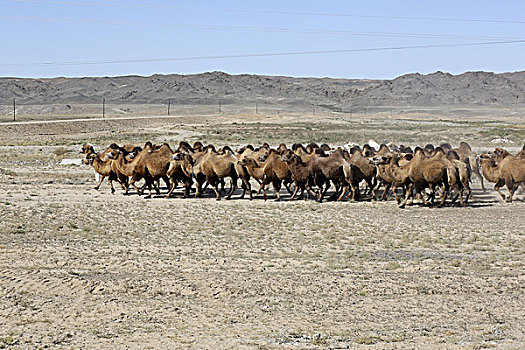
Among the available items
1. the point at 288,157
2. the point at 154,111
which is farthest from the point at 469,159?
the point at 154,111

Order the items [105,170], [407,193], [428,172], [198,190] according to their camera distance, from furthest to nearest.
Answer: [105,170], [198,190], [407,193], [428,172]

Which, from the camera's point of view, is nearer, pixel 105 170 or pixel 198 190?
pixel 198 190

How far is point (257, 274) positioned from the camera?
1156cm

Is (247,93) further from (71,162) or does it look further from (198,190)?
(198,190)

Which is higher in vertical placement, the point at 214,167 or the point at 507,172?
the point at 507,172

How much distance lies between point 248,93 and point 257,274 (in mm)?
174140

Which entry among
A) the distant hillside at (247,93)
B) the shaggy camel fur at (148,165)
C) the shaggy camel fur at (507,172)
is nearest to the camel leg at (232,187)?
the shaggy camel fur at (148,165)

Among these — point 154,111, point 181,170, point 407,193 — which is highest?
point 181,170

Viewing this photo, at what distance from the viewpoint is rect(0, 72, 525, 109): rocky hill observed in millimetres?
164875

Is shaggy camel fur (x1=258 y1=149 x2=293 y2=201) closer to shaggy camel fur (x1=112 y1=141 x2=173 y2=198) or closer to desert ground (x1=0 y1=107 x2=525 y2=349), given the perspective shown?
desert ground (x1=0 y1=107 x2=525 y2=349)

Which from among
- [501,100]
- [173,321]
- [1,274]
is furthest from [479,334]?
[501,100]

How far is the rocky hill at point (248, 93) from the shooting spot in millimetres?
164875

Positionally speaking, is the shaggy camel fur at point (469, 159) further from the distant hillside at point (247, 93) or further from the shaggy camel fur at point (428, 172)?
the distant hillside at point (247, 93)

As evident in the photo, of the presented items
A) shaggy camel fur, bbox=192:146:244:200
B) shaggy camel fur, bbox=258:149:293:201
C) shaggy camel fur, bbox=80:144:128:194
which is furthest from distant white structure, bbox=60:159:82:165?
shaggy camel fur, bbox=258:149:293:201
